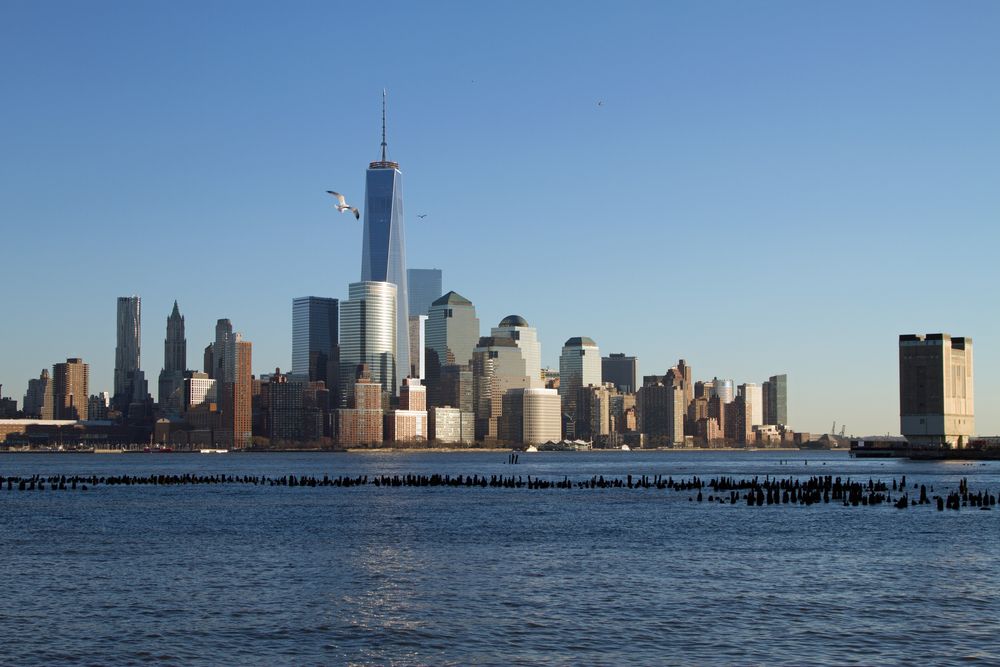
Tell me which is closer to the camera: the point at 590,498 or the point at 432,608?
the point at 432,608

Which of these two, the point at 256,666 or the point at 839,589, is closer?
the point at 256,666

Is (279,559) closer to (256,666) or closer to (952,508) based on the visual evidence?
(256,666)

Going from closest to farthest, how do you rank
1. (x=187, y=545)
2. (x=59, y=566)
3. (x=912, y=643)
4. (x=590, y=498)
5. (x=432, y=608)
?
(x=912, y=643) → (x=432, y=608) → (x=59, y=566) → (x=187, y=545) → (x=590, y=498)

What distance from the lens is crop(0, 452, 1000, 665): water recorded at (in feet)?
135

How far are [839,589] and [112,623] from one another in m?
29.8

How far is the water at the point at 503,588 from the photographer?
41.0 m

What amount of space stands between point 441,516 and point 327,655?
57455mm

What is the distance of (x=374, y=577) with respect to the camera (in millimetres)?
58750

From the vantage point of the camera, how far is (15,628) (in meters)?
44.8

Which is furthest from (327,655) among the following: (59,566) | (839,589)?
(59,566)

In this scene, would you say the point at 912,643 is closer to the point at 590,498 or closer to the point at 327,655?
the point at 327,655

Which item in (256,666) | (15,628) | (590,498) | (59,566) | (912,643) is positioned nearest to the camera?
(256,666)

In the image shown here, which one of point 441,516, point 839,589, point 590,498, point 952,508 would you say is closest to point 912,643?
point 839,589

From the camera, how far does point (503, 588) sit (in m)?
54.1
